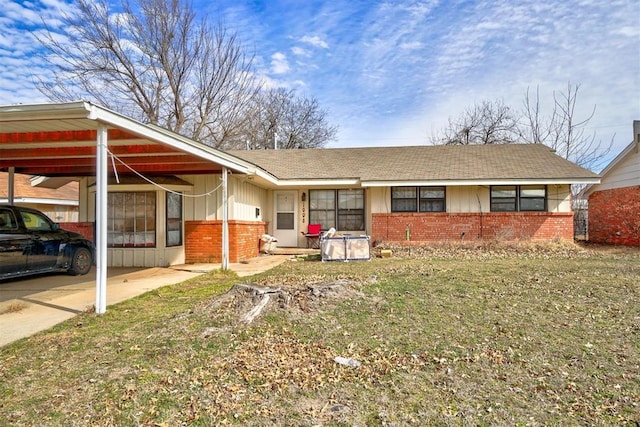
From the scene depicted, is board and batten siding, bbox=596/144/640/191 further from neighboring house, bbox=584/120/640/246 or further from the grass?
the grass

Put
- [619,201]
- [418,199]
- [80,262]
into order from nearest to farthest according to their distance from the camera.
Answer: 1. [80,262]
2. [418,199]
3. [619,201]

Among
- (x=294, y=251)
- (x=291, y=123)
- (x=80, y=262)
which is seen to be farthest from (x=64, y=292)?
(x=291, y=123)

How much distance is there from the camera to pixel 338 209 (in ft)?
50.4

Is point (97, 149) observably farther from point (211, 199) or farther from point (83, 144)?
point (211, 199)

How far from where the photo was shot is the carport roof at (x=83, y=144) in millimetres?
5156

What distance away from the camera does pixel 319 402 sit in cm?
307

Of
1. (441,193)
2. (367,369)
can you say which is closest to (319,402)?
(367,369)

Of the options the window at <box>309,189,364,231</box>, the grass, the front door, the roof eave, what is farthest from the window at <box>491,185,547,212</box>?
the grass

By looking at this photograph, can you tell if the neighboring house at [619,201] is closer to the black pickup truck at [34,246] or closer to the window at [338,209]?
the window at [338,209]

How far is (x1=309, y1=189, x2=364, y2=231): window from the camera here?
1530 cm

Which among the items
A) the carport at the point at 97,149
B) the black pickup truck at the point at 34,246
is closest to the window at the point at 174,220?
the carport at the point at 97,149

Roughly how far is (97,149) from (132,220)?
594cm

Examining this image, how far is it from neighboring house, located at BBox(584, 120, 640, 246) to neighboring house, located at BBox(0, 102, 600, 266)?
2.06 metres

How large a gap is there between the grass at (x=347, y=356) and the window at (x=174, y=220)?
4623 millimetres
